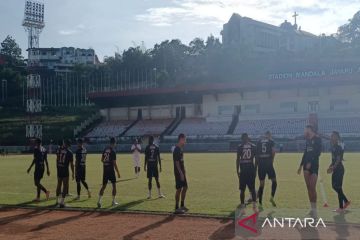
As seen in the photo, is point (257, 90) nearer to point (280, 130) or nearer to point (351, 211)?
point (280, 130)

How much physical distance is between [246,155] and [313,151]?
176 centimetres

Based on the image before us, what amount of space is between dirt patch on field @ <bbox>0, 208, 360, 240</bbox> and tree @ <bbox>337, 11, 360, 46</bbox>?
97287mm

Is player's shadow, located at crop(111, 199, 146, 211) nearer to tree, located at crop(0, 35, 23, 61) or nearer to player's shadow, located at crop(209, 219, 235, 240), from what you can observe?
player's shadow, located at crop(209, 219, 235, 240)

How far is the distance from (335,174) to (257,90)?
52.1m

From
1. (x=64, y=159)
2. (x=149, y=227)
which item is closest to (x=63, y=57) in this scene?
(x=64, y=159)

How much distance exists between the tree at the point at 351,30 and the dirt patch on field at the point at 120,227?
319 feet

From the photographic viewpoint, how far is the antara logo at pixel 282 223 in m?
11.0

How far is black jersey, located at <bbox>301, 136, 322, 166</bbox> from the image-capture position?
12164 millimetres

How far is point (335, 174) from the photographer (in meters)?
12.7

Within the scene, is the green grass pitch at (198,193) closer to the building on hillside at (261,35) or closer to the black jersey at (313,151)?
the black jersey at (313,151)

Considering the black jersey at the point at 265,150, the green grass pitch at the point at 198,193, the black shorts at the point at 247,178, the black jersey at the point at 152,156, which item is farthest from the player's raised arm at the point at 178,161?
the black jersey at the point at 152,156

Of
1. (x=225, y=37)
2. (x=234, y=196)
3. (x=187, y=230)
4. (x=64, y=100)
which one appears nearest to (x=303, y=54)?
(x=225, y=37)

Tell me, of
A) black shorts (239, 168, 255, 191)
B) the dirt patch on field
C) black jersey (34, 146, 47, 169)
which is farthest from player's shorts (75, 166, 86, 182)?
black shorts (239, 168, 255, 191)

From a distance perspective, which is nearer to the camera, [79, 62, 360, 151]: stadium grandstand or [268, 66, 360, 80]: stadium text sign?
[79, 62, 360, 151]: stadium grandstand
